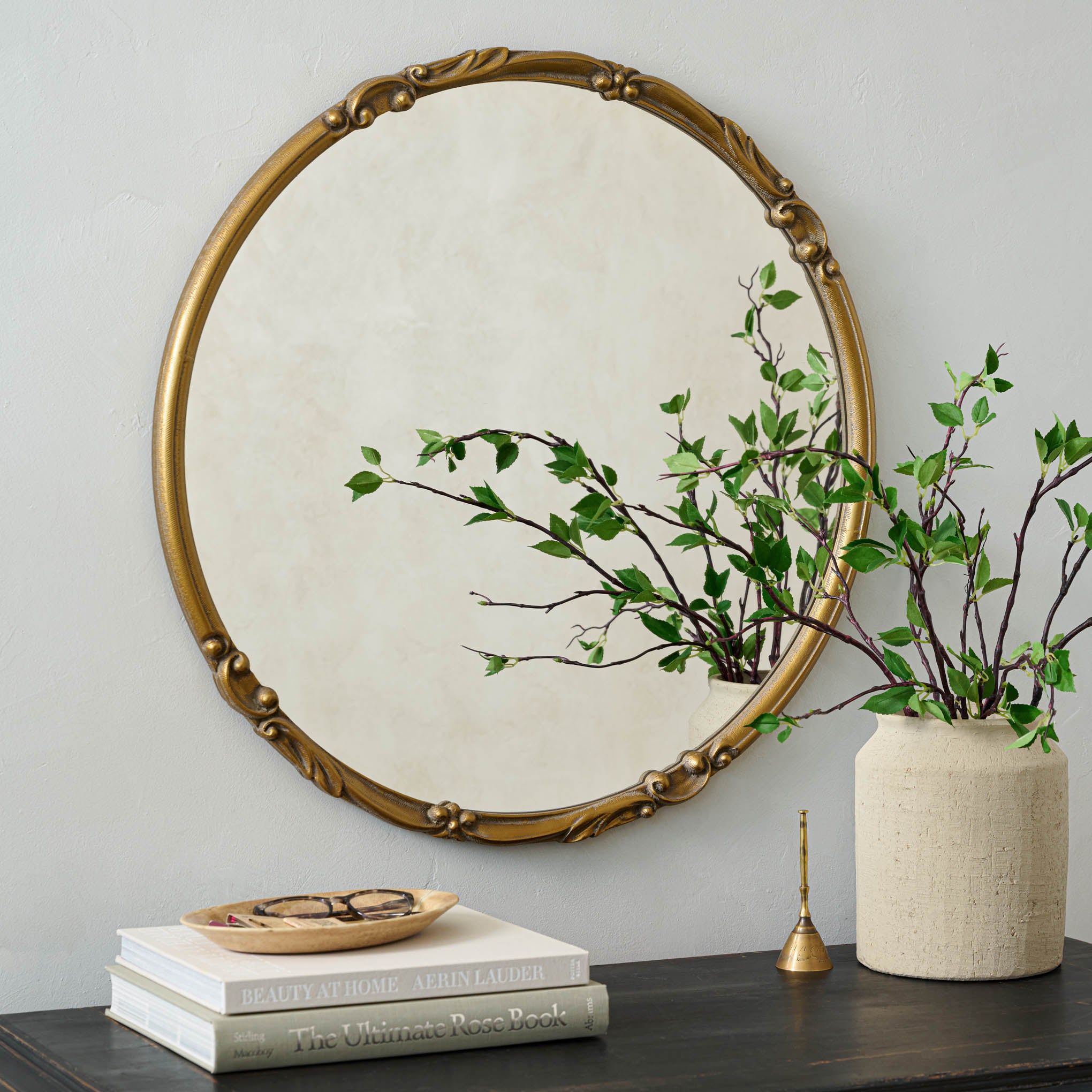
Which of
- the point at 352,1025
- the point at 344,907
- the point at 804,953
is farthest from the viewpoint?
the point at 804,953

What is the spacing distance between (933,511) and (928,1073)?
64cm

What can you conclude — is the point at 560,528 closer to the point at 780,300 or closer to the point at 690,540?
the point at 690,540

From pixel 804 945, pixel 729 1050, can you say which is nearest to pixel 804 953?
pixel 804 945

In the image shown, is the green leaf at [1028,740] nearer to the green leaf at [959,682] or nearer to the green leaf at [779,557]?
the green leaf at [959,682]

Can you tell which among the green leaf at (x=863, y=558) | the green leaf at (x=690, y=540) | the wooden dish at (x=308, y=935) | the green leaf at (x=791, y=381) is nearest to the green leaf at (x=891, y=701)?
the green leaf at (x=863, y=558)

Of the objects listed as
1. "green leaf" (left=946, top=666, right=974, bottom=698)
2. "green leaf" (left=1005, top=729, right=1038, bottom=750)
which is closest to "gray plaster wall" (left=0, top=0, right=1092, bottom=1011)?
"green leaf" (left=946, top=666, right=974, bottom=698)

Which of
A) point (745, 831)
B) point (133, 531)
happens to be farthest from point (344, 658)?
point (745, 831)

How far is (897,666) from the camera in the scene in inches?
53.1

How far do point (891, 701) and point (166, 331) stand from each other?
790 millimetres

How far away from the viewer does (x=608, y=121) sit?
145 cm

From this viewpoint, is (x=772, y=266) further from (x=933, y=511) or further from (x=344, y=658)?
(x=344, y=658)

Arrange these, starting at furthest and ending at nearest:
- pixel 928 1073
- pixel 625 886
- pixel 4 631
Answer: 1. pixel 625 886
2. pixel 4 631
3. pixel 928 1073

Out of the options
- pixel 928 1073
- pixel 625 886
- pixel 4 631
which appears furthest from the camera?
pixel 625 886

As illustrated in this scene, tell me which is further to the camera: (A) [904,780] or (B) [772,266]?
(B) [772,266]
